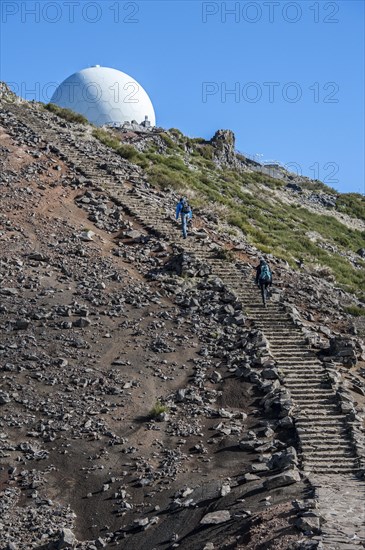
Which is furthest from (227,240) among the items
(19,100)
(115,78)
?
(115,78)

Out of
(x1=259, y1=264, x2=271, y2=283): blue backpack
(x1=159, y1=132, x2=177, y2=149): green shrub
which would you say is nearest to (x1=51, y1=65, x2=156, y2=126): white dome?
(x1=159, y1=132, x2=177, y2=149): green shrub

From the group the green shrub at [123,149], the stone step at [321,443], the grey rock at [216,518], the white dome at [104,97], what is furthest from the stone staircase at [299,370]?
the white dome at [104,97]

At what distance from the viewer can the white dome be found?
47.3m

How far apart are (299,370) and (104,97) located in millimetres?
31467

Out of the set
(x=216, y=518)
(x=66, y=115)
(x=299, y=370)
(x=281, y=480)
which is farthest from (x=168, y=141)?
(x=216, y=518)

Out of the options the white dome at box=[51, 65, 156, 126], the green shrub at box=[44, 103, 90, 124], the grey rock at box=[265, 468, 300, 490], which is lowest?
the grey rock at box=[265, 468, 300, 490]

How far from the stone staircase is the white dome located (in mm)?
17258

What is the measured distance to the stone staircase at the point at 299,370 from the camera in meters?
14.6

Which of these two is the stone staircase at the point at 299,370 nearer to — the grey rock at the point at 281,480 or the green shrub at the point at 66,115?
the grey rock at the point at 281,480

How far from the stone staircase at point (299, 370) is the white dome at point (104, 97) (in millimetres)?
17258

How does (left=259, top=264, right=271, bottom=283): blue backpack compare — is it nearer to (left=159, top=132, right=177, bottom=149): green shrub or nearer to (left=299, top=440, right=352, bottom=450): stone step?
(left=299, top=440, right=352, bottom=450): stone step

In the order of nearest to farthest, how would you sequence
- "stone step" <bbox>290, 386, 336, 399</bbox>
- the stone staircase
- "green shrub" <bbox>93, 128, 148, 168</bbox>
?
1. the stone staircase
2. "stone step" <bbox>290, 386, 336, 399</bbox>
3. "green shrub" <bbox>93, 128, 148, 168</bbox>

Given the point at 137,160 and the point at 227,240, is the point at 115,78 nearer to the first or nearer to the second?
the point at 137,160

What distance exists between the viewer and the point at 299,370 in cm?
1911
